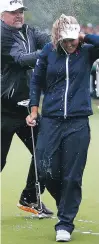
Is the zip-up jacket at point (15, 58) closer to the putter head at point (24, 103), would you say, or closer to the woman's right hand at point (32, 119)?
the putter head at point (24, 103)

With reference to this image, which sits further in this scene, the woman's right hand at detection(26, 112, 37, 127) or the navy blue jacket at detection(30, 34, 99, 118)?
the woman's right hand at detection(26, 112, 37, 127)

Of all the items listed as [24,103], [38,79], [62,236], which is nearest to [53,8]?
[24,103]

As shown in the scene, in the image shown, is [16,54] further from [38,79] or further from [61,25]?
[61,25]

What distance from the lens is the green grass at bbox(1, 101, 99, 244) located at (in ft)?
25.6

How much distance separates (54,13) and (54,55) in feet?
19.5

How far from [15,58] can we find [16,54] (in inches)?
2.0

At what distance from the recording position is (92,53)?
25.0 ft

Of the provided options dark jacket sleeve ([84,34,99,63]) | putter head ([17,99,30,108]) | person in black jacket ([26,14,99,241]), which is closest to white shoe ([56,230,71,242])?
person in black jacket ([26,14,99,241])

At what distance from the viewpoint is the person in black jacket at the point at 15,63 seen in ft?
27.7

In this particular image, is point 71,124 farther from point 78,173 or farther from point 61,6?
point 61,6

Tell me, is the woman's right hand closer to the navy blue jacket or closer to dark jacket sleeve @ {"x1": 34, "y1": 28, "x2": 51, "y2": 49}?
the navy blue jacket

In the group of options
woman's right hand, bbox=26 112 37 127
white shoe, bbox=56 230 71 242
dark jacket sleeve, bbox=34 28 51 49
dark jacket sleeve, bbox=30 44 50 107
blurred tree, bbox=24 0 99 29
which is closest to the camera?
white shoe, bbox=56 230 71 242

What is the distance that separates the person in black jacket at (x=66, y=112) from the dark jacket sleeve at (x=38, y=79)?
0.5 inches

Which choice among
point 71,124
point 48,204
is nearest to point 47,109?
point 71,124
